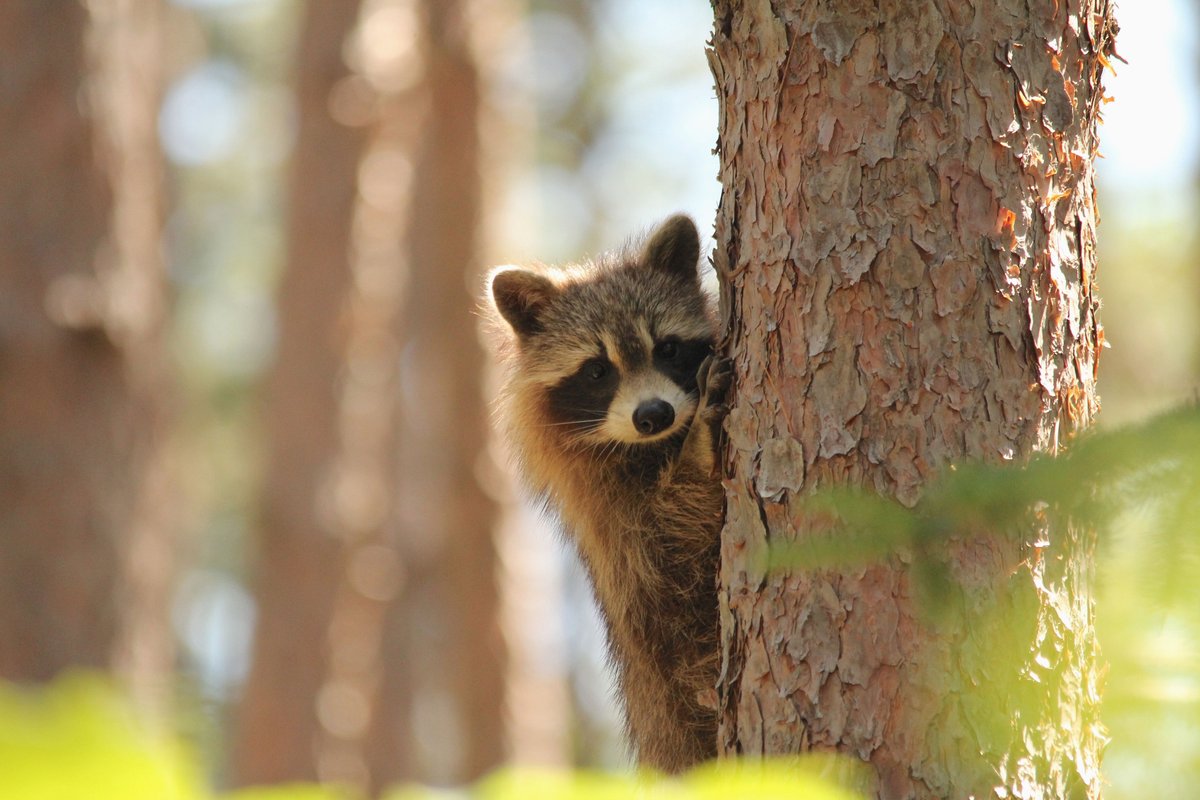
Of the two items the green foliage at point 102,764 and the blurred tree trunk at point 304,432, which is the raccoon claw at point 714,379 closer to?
the green foliage at point 102,764

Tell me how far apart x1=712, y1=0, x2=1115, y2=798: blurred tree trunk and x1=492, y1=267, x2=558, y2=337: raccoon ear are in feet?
6.21

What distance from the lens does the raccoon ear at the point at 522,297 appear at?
4480mm

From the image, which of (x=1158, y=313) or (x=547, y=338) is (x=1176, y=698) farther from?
(x=1158, y=313)

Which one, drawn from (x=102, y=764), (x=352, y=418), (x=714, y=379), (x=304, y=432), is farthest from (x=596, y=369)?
(x=352, y=418)

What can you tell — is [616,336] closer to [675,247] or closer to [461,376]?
[675,247]

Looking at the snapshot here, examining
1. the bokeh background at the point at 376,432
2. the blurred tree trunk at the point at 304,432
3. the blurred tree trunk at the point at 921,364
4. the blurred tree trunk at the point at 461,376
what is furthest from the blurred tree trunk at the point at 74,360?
the blurred tree trunk at the point at 921,364

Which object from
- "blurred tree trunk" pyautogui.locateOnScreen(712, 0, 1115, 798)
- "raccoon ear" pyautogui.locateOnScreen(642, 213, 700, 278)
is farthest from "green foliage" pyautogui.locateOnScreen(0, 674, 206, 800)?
"raccoon ear" pyautogui.locateOnScreen(642, 213, 700, 278)

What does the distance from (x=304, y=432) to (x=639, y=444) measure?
4.99m

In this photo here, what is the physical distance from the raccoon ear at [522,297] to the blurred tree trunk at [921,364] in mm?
1891

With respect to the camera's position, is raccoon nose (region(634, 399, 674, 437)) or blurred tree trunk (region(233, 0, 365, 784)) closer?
raccoon nose (region(634, 399, 674, 437))

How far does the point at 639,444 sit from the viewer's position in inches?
156

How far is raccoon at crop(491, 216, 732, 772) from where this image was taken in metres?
3.48

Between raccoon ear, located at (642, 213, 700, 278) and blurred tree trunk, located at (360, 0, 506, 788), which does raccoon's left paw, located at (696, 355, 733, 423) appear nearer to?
raccoon ear, located at (642, 213, 700, 278)

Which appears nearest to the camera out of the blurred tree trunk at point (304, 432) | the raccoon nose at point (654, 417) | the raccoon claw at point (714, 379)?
the raccoon claw at point (714, 379)
